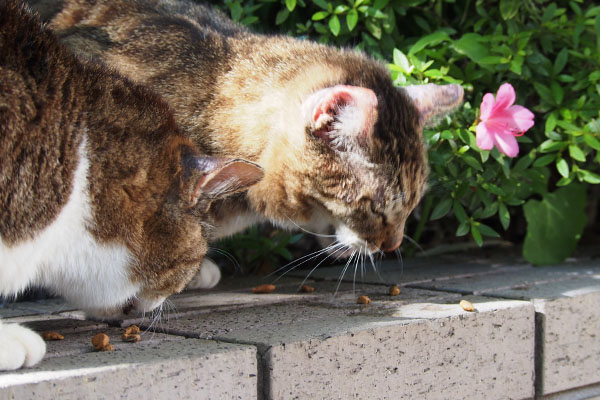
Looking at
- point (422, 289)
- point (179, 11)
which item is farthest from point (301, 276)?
point (179, 11)

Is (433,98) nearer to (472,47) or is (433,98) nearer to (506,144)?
(506,144)

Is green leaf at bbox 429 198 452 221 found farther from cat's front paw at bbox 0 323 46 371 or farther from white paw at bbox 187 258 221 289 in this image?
cat's front paw at bbox 0 323 46 371

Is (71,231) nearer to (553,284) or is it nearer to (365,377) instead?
(365,377)

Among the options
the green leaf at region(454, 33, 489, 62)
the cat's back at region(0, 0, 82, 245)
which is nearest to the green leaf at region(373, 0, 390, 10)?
the green leaf at region(454, 33, 489, 62)

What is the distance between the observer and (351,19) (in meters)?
3.04

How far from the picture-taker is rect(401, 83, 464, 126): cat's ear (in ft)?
9.08

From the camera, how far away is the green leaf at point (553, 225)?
3.45m

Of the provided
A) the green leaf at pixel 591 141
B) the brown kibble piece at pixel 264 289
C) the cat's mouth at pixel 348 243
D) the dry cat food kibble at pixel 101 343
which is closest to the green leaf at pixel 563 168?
the green leaf at pixel 591 141

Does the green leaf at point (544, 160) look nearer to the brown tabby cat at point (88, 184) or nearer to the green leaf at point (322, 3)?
the green leaf at point (322, 3)

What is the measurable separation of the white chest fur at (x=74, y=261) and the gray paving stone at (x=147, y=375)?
229 millimetres

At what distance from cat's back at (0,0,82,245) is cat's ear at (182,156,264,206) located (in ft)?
1.04

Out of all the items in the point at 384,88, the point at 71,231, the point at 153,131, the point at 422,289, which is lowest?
the point at 422,289

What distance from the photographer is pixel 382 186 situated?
2.61m

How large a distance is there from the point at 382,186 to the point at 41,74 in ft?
3.90
